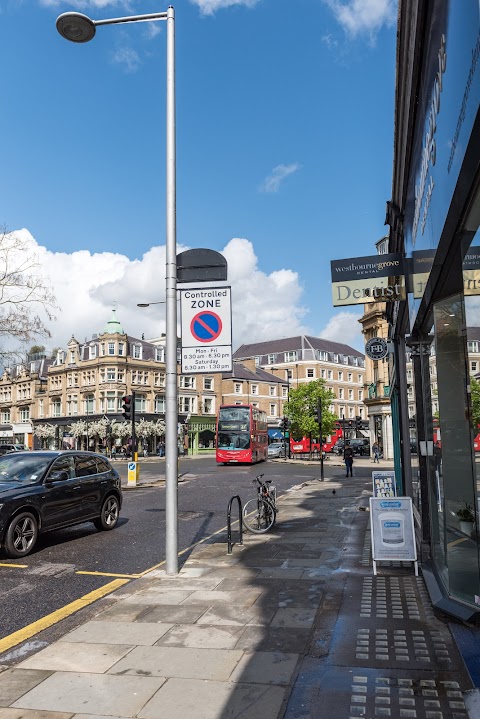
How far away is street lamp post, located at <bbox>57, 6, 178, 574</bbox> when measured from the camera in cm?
767

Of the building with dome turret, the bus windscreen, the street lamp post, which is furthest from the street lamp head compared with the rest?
the building with dome turret

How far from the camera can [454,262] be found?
460 centimetres

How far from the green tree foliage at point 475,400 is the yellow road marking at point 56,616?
441 cm

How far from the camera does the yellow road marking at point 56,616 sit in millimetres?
5332

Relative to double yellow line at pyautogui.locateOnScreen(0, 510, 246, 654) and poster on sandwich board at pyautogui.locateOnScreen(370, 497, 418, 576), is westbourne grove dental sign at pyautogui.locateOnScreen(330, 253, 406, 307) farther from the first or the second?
double yellow line at pyautogui.locateOnScreen(0, 510, 246, 654)

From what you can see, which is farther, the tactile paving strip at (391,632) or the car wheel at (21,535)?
the car wheel at (21,535)

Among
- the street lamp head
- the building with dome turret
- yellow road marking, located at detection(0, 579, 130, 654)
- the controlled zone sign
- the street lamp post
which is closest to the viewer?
yellow road marking, located at detection(0, 579, 130, 654)

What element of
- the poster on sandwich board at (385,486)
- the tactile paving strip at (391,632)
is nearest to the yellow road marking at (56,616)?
the tactile paving strip at (391,632)

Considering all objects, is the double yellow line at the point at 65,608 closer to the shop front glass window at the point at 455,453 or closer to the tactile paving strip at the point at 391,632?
the tactile paving strip at the point at 391,632

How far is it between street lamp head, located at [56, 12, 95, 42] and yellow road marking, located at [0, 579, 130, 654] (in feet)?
24.6

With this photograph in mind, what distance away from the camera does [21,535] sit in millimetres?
9219

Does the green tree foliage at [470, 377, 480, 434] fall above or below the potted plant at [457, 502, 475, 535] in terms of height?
above

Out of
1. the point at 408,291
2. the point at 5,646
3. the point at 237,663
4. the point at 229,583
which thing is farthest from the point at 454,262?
the point at 5,646

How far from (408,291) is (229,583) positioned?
441 cm
